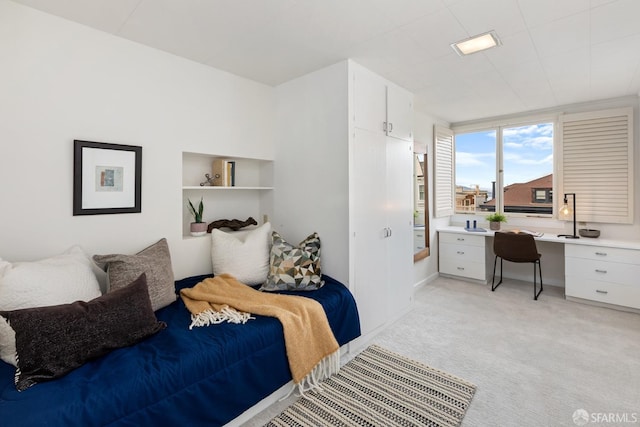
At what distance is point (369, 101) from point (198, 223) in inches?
73.4

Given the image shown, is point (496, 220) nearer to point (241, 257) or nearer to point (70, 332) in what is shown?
point (241, 257)

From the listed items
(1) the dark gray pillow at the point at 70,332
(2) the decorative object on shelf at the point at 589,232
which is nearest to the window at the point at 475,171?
(2) the decorative object on shelf at the point at 589,232

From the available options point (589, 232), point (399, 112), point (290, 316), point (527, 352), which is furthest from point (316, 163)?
point (589, 232)

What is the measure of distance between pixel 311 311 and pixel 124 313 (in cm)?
108

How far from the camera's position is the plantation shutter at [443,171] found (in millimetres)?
4492

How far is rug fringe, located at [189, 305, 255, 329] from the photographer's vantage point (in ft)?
6.04

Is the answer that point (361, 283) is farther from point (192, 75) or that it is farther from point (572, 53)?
point (572, 53)

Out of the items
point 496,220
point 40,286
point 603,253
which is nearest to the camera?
point 40,286

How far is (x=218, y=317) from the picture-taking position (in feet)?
6.19

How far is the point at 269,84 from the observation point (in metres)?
3.10

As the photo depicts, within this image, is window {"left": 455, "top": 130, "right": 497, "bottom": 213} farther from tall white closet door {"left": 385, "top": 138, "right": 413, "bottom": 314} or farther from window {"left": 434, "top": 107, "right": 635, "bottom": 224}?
tall white closet door {"left": 385, "top": 138, "right": 413, "bottom": 314}

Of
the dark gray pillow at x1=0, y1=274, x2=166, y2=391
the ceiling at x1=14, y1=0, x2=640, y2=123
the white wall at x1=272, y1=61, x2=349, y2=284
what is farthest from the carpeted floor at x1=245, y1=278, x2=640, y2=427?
the ceiling at x1=14, y1=0, x2=640, y2=123

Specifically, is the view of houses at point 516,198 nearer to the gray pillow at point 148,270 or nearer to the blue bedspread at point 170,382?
the blue bedspread at point 170,382

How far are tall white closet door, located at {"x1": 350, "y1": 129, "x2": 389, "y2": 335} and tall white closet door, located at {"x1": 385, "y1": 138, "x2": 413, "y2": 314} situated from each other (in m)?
0.11
